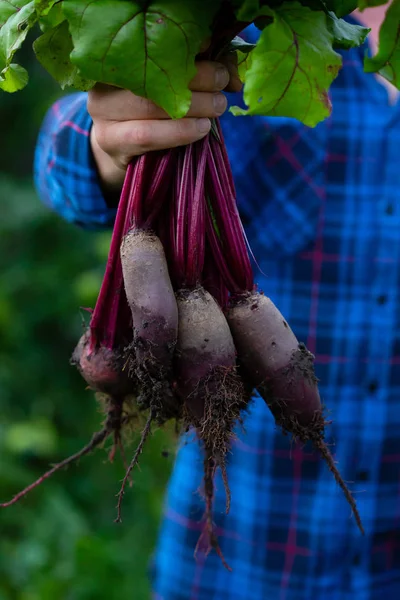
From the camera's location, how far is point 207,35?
110 cm

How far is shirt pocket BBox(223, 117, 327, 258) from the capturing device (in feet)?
5.98

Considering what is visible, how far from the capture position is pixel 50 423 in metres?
3.81

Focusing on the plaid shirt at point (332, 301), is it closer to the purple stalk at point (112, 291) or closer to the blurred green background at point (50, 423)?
the purple stalk at point (112, 291)

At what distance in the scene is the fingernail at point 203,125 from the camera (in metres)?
1.20

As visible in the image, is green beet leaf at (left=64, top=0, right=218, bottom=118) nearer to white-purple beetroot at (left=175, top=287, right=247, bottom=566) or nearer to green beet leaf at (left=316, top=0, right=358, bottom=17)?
green beet leaf at (left=316, top=0, right=358, bottom=17)

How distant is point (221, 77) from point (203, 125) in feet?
0.28

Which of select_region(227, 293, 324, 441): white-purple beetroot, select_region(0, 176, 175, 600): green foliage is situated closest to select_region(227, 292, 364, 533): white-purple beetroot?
select_region(227, 293, 324, 441): white-purple beetroot

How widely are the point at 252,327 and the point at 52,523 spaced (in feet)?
7.21

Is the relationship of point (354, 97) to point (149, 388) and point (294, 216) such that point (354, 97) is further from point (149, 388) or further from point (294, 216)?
point (149, 388)

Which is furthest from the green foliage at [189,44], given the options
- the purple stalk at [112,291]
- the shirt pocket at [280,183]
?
the shirt pocket at [280,183]

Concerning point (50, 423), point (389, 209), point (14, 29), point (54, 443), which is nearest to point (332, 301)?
point (389, 209)

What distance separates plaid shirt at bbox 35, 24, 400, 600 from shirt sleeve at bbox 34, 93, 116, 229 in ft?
0.05

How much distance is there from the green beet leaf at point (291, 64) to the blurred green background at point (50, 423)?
1700 millimetres

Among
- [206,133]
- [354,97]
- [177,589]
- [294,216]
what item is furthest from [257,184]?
[177,589]
